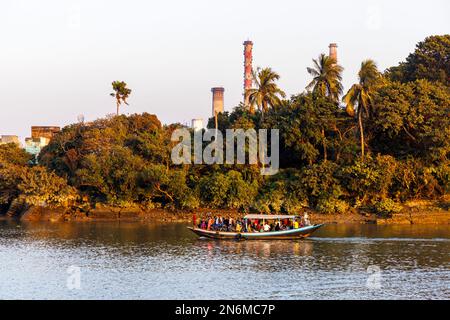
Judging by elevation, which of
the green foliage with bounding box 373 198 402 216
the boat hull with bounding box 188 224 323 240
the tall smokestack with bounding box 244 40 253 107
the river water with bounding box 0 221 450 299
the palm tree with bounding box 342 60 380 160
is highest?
the tall smokestack with bounding box 244 40 253 107

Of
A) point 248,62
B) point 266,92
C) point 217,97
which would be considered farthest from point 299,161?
point 217,97

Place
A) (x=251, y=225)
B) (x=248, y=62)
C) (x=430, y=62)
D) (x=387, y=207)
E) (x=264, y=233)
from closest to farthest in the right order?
(x=264, y=233) → (x=251, y=225) → (x=387, y=207) → (x=430, y=62) → (x=248, y=62)

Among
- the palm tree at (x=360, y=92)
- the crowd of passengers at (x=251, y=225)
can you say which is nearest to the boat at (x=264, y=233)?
the crowd of passengers at (x=251, y=225)

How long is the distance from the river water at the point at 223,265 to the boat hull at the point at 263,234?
25.5 inches

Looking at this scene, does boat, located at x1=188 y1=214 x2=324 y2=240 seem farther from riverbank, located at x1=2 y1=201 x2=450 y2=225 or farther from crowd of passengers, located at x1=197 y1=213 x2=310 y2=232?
riverbank, located at x1=2 y1=201 x2=450 y2=225

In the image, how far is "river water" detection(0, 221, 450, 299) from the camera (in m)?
37.8

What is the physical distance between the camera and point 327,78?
264 ft

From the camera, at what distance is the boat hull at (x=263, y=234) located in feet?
188

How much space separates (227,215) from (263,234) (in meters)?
14.6

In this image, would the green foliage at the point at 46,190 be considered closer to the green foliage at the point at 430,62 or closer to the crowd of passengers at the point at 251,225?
the crowd of passengers at the point at 251,225

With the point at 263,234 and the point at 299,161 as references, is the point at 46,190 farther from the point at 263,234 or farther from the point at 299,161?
the point at 263,234

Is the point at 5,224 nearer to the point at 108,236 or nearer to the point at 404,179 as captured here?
the point at 108,236

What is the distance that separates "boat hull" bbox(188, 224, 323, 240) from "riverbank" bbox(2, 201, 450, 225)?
39.7ft

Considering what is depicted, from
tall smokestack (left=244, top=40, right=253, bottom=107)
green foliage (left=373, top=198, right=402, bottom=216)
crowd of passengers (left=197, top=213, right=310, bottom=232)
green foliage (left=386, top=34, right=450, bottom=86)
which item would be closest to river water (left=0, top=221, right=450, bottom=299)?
crowd of passengers (left=197, top=213, right=310, bottom=232)
